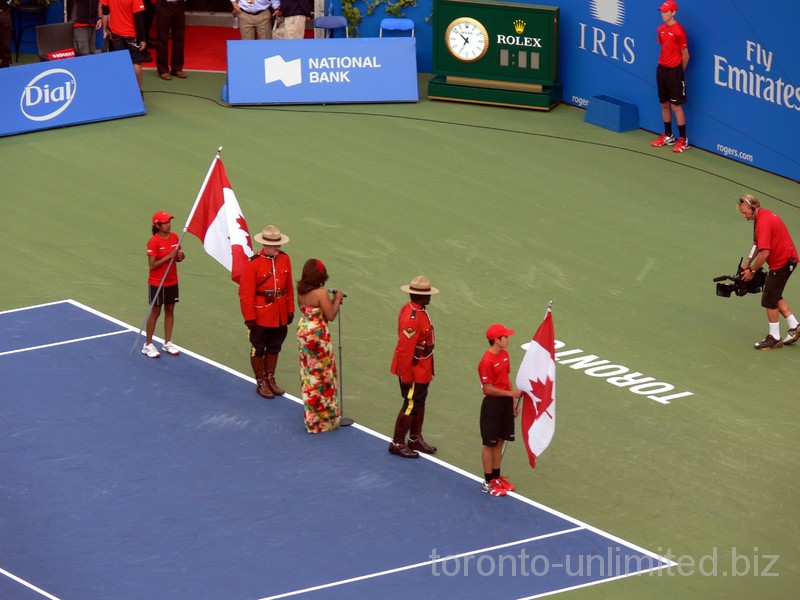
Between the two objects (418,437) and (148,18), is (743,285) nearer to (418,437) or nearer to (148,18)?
(418,437)

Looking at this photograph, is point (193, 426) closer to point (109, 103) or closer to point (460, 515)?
point (460, 515)

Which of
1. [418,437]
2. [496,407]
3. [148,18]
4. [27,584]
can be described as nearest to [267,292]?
[418,437]

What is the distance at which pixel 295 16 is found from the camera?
27766mm

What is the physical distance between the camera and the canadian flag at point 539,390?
14.4 metres

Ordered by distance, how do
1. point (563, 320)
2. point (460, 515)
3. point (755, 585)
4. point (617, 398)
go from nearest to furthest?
point (755, 585) → point (460, 515) → point (617, 398) → point (563, 320)

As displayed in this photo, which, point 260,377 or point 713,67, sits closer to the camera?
point 260,377

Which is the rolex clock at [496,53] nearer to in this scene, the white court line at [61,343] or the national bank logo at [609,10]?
the national bank logo at [609,10]

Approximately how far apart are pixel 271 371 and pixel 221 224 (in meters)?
1.94

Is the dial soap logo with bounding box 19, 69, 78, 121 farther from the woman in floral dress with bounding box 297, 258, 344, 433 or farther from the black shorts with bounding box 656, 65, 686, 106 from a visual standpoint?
the woman in floral dress with bounding box 297, 258, 344, 433

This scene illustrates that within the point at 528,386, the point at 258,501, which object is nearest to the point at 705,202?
the point at 528,386

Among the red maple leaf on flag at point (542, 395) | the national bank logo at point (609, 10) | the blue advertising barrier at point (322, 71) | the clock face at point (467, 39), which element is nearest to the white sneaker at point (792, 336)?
the red maple leaf on flag at point (542, 395)

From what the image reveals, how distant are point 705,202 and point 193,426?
10.3 metres

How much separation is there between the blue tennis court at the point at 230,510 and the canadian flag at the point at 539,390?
650mm

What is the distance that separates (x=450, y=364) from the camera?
17484 millimetres
